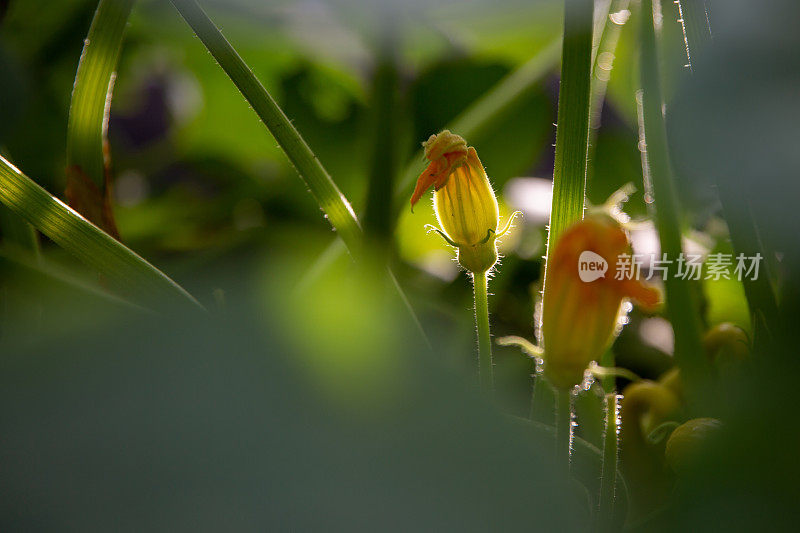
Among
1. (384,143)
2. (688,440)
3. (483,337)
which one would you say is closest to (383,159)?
(384,143)

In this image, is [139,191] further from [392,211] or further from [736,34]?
[736,34]

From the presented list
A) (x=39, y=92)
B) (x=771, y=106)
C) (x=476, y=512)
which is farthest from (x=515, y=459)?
(x=39, y=92)

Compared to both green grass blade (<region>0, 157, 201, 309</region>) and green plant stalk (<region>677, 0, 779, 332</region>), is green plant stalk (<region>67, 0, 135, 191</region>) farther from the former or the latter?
green plant stalk (<region>677, 0, 779, 332</region>)

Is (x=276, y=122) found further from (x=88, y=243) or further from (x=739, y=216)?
(x=739, y=216)

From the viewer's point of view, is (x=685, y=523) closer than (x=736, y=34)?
Yes

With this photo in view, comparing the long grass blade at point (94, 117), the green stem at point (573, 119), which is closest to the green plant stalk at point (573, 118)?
the green stem at point (573, 119)

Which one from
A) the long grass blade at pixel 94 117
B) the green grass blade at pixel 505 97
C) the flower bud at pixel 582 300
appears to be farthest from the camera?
the green grass blade at pixel 505 97

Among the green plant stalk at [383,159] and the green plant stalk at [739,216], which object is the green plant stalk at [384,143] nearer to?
the green plant stalk at [383,159]
